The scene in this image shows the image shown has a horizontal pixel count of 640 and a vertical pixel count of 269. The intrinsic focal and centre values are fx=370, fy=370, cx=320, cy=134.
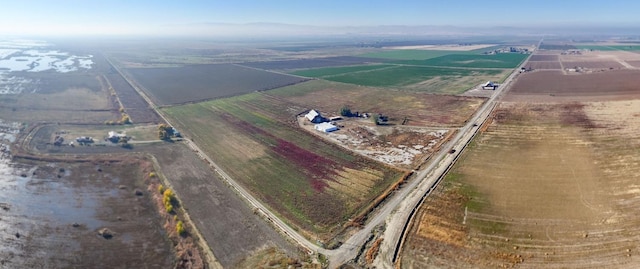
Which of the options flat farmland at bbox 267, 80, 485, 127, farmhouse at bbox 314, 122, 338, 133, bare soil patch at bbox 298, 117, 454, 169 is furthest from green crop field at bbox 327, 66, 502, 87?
farmhouse at bbox 314, 122, 338, 133

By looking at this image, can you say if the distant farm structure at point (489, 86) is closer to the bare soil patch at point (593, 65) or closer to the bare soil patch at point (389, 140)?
the bare soil patch at point (389, 140)

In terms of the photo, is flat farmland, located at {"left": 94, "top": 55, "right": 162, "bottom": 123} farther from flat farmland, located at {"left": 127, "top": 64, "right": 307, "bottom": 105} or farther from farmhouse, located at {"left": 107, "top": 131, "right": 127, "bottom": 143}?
farmhouse, located at {"left": 107, "top": 131, "right": 127, "bottom": 143}

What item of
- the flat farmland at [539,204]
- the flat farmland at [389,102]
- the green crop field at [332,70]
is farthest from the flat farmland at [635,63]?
the flat farmland at [539,204]

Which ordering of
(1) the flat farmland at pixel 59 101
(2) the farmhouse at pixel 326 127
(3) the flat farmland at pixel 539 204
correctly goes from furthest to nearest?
(1) the flat farmland at pixel 59 101
(2) the farmhouse at pixel 326 127
(3) the flat farmland at pixel 539 204

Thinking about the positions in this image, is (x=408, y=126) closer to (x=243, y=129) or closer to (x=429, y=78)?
(x=243, y=129)

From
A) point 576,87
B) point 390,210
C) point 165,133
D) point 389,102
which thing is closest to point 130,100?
point 165,133

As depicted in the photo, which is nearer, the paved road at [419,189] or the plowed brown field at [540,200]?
the plowed brown field at [540,200]

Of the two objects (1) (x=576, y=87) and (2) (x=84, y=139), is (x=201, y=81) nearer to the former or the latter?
(2) (x=84, y=139)
